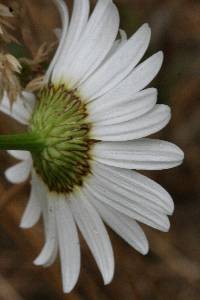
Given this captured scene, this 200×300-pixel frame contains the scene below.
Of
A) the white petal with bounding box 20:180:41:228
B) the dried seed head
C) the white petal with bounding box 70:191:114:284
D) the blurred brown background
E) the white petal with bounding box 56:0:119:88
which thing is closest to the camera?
the dried seed head

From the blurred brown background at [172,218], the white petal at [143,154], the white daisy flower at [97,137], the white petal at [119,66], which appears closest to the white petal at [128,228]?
the white daisy flower at [97,137]

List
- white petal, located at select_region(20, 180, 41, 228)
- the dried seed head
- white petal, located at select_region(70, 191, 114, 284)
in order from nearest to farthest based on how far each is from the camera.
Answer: the dried seed head < white petal, located at select_region(70, 191, 114, 284) < white petal, located at select_region(20, 180, 41, 228)

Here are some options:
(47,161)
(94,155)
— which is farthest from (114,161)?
(47,161)

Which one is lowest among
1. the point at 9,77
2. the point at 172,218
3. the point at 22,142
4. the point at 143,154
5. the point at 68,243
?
the point at 172,218

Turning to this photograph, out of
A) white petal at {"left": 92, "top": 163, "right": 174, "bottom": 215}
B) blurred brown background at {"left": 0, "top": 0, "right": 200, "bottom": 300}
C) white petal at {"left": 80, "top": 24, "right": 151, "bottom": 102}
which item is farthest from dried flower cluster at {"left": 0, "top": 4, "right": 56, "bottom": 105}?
blurred brown background at {"left": 0, "top": 0, "right": 200, "bottom": 300}

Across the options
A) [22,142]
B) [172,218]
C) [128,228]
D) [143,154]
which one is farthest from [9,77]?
[172,218]

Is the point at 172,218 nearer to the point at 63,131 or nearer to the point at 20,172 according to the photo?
the point at 20,172

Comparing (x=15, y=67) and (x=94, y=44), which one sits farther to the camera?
(x=94, y=44)

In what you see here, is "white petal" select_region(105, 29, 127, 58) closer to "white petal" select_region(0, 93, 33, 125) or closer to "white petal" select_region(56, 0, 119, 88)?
"white petal" select_region(56, 0, 119, 88)

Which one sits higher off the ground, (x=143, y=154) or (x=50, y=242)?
(x=143, y=154)
